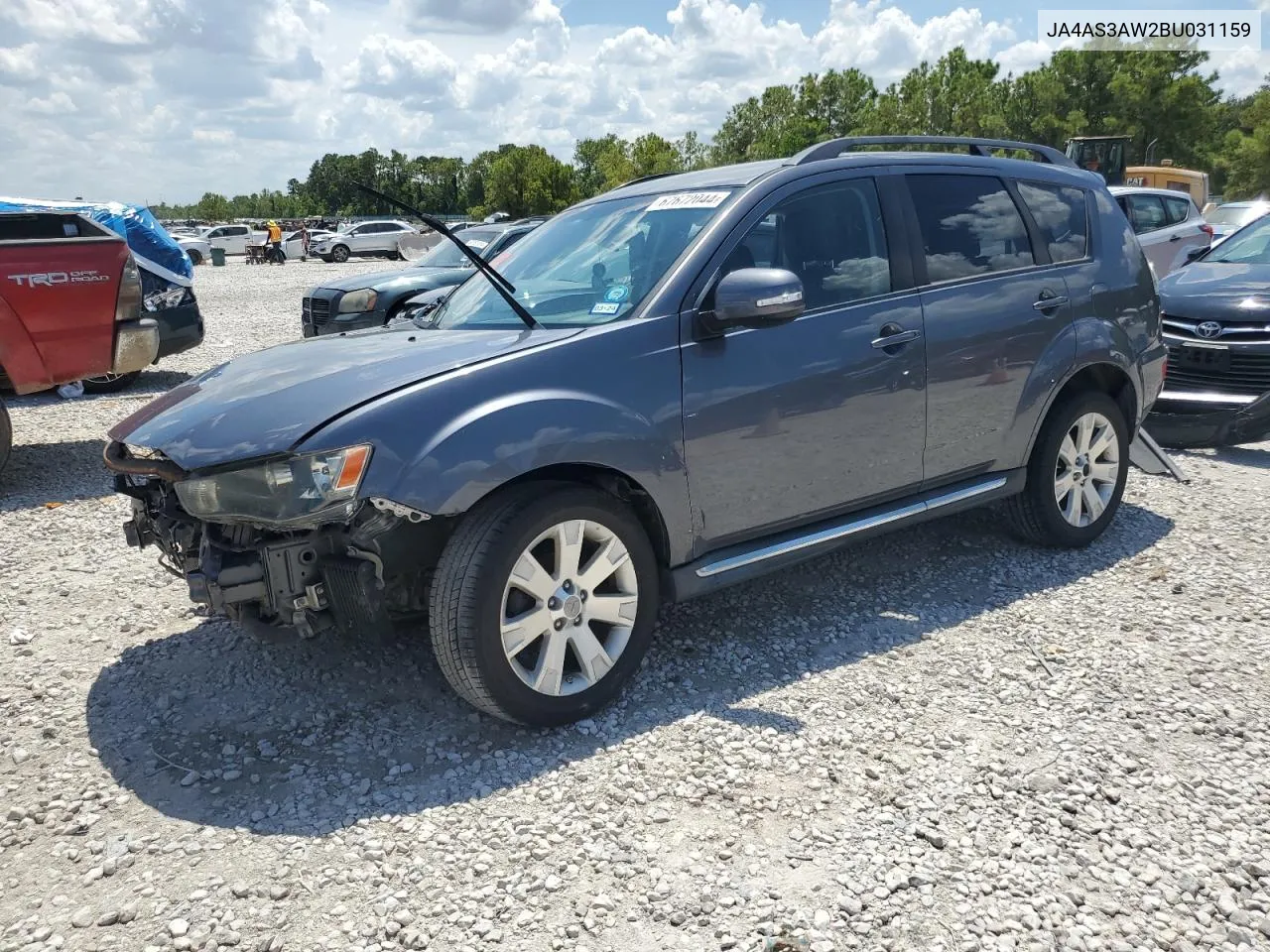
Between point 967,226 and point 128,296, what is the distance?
19.3ft

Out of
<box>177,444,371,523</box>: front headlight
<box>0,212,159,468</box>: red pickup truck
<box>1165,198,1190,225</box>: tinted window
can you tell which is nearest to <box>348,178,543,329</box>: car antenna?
<box>177,444,371,523</box>: front headlight

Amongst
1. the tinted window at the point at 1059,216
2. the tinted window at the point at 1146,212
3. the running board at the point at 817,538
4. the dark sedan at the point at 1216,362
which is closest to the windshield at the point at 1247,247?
the dark sedan at the point at 1216,362

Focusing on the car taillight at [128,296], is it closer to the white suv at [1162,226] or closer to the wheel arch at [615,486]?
the wheel arch at [615,486]

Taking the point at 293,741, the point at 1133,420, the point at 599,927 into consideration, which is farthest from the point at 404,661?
the point at 1133,420

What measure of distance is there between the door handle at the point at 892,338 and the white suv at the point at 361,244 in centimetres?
3816

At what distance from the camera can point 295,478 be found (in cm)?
304

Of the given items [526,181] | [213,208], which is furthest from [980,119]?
[213,208]

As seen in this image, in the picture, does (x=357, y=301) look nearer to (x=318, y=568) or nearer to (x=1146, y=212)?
(x=318, y=568)

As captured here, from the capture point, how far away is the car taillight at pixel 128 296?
7273 mm

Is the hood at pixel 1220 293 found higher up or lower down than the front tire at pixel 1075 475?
higher up

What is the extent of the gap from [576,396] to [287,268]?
35.1m

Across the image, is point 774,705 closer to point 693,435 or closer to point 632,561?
point 632,561

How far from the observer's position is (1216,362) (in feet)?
23.7

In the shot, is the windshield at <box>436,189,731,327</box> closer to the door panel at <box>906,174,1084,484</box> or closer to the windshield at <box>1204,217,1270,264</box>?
the door panel at <box>906,174,1084,484</box>
